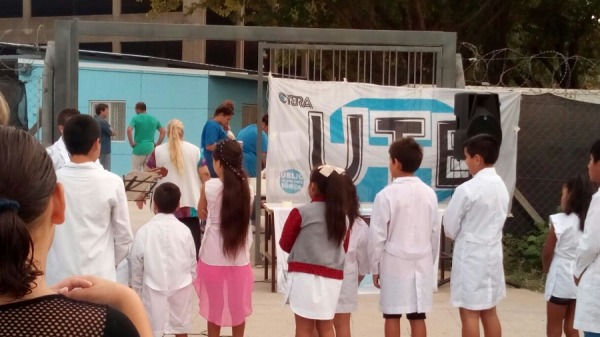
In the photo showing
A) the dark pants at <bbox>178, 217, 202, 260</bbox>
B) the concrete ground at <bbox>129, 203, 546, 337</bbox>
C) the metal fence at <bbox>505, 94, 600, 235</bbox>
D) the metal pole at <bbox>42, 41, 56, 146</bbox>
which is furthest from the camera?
the metal fence at <bbox>505, 94, 600, 235</bbox>

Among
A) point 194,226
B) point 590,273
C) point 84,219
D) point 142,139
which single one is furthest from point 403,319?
point 142,139

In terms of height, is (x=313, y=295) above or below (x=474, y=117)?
below

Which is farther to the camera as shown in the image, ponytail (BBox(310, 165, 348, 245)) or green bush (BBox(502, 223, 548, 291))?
green bush (BBox(502, 223, 548, 291))

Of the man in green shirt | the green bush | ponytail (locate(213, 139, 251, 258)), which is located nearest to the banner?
the green bush

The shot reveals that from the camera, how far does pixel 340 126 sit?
10.9 m

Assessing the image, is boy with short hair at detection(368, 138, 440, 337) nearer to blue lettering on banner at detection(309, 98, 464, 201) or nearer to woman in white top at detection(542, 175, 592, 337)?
woman in white top at detection(542, 175, 592, 337)

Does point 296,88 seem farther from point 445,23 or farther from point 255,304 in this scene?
point 445,23

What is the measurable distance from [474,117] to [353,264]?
11.1 ft

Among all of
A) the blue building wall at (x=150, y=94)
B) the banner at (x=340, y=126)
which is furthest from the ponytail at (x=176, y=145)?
the blue building wall at (x=150, y=94)

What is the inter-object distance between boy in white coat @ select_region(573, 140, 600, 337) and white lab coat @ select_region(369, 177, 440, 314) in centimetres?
146

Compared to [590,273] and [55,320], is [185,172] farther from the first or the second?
[55,320]

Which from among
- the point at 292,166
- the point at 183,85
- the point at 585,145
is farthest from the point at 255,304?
the point at 183,85

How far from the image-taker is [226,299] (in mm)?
7121

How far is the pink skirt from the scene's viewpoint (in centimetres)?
712
